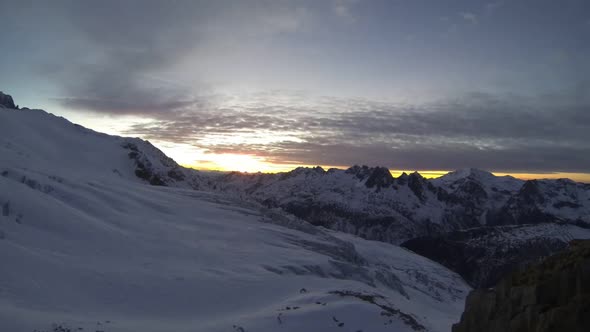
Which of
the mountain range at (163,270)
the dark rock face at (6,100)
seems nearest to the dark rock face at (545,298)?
the mountain range at (163,270)

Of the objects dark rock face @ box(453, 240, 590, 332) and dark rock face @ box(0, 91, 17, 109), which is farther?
dark rock face @ box(0, 91, 17, 109)

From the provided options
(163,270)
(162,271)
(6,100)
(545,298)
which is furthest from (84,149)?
(545,298)

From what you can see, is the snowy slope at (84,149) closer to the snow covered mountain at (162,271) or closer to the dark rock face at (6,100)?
the dark rock face at (6,100)

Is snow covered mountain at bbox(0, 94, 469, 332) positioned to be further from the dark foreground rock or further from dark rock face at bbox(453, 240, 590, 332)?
the dark foreground rock

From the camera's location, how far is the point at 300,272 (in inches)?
1399

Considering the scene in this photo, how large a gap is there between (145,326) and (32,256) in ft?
28.7

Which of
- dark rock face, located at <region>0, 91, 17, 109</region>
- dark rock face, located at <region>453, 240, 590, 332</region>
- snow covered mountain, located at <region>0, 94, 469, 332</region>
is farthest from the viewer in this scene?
dark rock face, located at <region>0, 91, 17, 109</region>

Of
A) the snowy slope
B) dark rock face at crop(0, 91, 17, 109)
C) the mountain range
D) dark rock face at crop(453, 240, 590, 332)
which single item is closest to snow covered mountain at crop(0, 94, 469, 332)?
the mountain range

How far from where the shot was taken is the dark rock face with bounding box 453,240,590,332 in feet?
31.6

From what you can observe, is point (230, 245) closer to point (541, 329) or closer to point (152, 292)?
point (152, 292)

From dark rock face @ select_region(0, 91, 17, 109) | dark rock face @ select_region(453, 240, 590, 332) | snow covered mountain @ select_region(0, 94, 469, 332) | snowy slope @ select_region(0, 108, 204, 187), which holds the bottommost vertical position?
snow covered mountain @ select_region(0, 94, 469, 332)

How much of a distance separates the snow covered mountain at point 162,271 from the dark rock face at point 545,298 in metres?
10.2

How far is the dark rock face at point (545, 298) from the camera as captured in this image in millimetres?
9641

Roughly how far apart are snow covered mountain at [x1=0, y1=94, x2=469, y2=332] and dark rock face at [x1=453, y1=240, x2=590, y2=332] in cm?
1017
